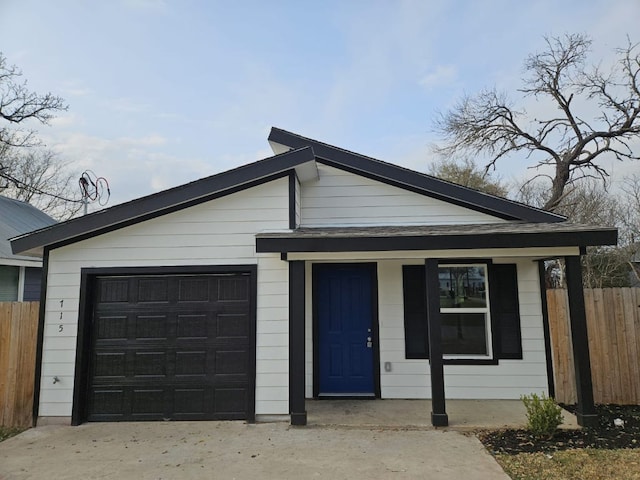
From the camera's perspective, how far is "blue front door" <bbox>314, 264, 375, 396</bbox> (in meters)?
6.56

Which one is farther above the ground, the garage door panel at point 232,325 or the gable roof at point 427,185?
the gable roof at point 427,185

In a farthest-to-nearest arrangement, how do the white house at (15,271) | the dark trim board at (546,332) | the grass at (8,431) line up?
the white house at (15,271) → the dark trim board at (546,332) → the grass at (8,431)

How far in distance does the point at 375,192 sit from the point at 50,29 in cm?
707

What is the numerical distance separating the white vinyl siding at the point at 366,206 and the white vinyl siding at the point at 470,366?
3.53 feet

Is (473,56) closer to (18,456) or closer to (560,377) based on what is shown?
(560,377)

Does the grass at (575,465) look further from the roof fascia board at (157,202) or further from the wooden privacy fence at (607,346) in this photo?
the roof fascia board at (157,202)

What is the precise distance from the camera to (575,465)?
12.7 feet

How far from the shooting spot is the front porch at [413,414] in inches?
203

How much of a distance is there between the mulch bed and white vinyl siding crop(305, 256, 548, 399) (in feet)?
4.07

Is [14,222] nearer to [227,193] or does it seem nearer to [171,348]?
[171,348]

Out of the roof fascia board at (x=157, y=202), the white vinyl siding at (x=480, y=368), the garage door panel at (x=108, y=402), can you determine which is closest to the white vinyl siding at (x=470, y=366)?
the white vinyl siding at (x=480, y=368)

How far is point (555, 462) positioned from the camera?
396cm

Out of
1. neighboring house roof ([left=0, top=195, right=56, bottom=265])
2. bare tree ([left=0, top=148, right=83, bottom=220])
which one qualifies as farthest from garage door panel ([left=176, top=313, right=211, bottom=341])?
bare tree ([left=0, top=148, right=83, bottom=220])

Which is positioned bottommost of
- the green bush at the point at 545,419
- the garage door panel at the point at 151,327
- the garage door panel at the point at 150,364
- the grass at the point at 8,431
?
the grass at the point at 8,431
